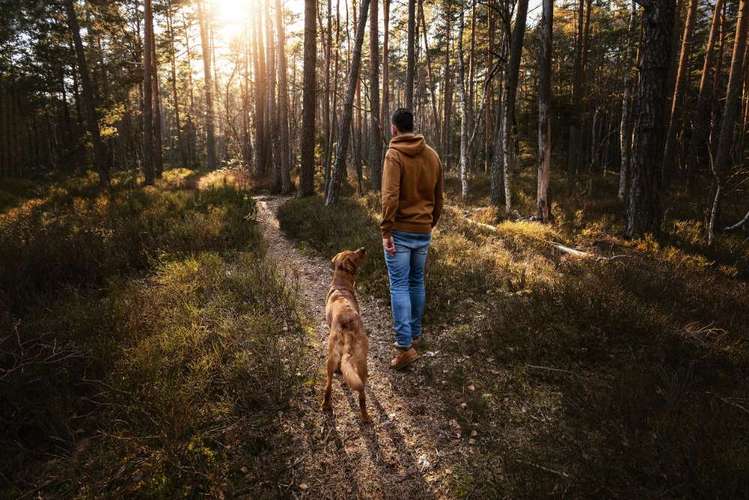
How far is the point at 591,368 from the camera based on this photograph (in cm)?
379

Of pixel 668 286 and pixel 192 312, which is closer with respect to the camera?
pixel 192 312

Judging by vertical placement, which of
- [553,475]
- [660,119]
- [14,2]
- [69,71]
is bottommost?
[553,475]

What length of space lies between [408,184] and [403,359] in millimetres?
1945

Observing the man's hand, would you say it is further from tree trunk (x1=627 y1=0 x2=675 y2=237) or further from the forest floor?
tree trunk (x1=627 y1=0 x2=675 y2=237)

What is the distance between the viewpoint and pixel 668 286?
16.8 ft

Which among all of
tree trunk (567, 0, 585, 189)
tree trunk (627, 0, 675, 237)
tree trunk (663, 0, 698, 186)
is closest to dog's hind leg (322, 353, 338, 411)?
tree trunk (627, 0, 675, 237)

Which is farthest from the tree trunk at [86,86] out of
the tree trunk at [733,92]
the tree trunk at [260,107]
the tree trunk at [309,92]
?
the tree trunk at [733,92]

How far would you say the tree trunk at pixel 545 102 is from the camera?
31.1 ft

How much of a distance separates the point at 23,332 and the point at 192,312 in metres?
1.53

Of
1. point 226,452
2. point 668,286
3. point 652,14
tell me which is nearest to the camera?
point 226,452

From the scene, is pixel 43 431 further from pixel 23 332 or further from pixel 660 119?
pixel 660 119

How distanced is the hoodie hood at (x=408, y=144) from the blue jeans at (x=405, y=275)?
2.77 ft

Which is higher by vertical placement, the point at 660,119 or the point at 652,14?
the point at 652,14

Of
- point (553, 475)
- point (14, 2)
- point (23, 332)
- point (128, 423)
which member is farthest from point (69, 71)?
point (553, 475)
